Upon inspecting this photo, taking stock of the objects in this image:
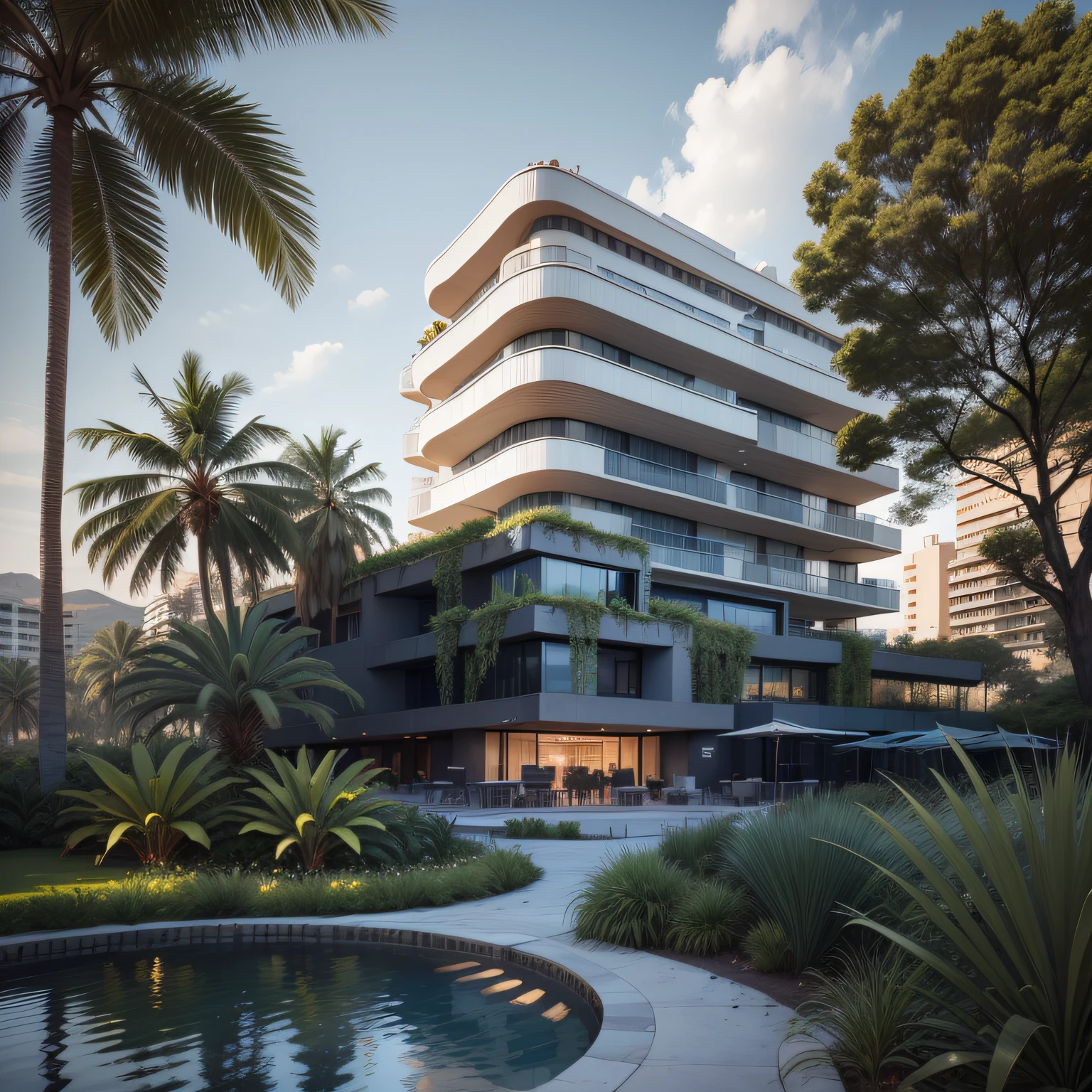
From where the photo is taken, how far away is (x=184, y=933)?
9305 millimetres

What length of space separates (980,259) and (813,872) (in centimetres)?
2081

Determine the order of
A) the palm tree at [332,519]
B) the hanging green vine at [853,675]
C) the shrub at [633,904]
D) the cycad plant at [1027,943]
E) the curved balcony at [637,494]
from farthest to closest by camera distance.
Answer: the hanging green vine at [853,675] < the palm tree at [332,519] < the curved balcony at [637,494] < the shrub at [633,904] < the cycad plant at [1027,943]

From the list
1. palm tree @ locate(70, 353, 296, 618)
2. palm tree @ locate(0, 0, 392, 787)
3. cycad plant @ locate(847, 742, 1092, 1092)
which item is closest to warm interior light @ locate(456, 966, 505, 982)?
cycad plant @ locate(847, 742, 1092, 1092)

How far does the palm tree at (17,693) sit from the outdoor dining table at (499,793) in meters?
56.4

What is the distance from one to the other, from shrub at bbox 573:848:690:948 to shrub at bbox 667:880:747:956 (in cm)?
27

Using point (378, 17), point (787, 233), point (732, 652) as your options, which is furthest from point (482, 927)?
point (732, 652)

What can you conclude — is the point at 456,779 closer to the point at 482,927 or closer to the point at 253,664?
the point at 253,664

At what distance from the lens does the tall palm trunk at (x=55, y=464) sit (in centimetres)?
1453

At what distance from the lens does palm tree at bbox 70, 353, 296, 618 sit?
94.7 feet

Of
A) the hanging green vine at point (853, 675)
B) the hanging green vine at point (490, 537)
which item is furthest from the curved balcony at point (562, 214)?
the hanging green vine at point (853, 675)

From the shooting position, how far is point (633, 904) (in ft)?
26.6

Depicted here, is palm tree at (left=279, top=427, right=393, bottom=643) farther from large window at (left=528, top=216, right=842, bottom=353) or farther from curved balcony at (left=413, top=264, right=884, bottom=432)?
large window at (left=528, top=216, right=842, bottom=353)

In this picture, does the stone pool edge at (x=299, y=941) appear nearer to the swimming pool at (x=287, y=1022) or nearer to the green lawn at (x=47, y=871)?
the swimming pool at (x=287, y=1022)

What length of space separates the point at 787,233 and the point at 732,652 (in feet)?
50.4
